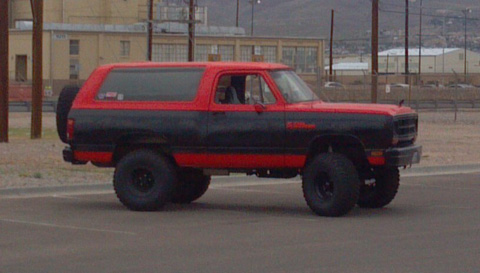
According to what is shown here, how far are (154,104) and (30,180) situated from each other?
4.34m

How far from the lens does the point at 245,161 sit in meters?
15.0

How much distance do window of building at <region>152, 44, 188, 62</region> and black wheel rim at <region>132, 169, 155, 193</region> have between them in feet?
208

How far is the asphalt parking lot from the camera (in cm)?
1065

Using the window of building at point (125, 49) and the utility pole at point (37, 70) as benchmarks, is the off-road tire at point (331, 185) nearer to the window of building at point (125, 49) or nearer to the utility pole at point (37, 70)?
the utility pole at point (37, 70)

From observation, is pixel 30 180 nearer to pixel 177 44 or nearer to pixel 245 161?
pixel 245 161

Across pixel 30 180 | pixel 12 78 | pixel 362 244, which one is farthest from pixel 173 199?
pixel 12 78

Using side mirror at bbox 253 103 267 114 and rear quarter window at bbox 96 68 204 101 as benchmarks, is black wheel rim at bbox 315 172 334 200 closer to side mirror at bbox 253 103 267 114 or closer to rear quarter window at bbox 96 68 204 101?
side mirror at bbox 253 103 267 114

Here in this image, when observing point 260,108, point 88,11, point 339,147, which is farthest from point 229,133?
point 88,11

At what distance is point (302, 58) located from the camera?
298 ft

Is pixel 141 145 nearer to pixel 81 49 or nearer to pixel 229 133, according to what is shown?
pixel 229 133

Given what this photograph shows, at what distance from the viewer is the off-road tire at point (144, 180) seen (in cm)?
1533

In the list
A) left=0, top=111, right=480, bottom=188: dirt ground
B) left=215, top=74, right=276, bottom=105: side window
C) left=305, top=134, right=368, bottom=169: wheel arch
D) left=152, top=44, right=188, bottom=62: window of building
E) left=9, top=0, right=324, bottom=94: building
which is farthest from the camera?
left=152, top=44, right=188, bottom=62: window of building

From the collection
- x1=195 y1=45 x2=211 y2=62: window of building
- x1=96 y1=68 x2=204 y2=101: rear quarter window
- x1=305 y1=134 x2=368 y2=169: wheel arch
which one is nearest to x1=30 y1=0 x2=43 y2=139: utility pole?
x1=96 y1=68 x2=204 y2=101: rear quarter window

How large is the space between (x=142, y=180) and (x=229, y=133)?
5.39ft
